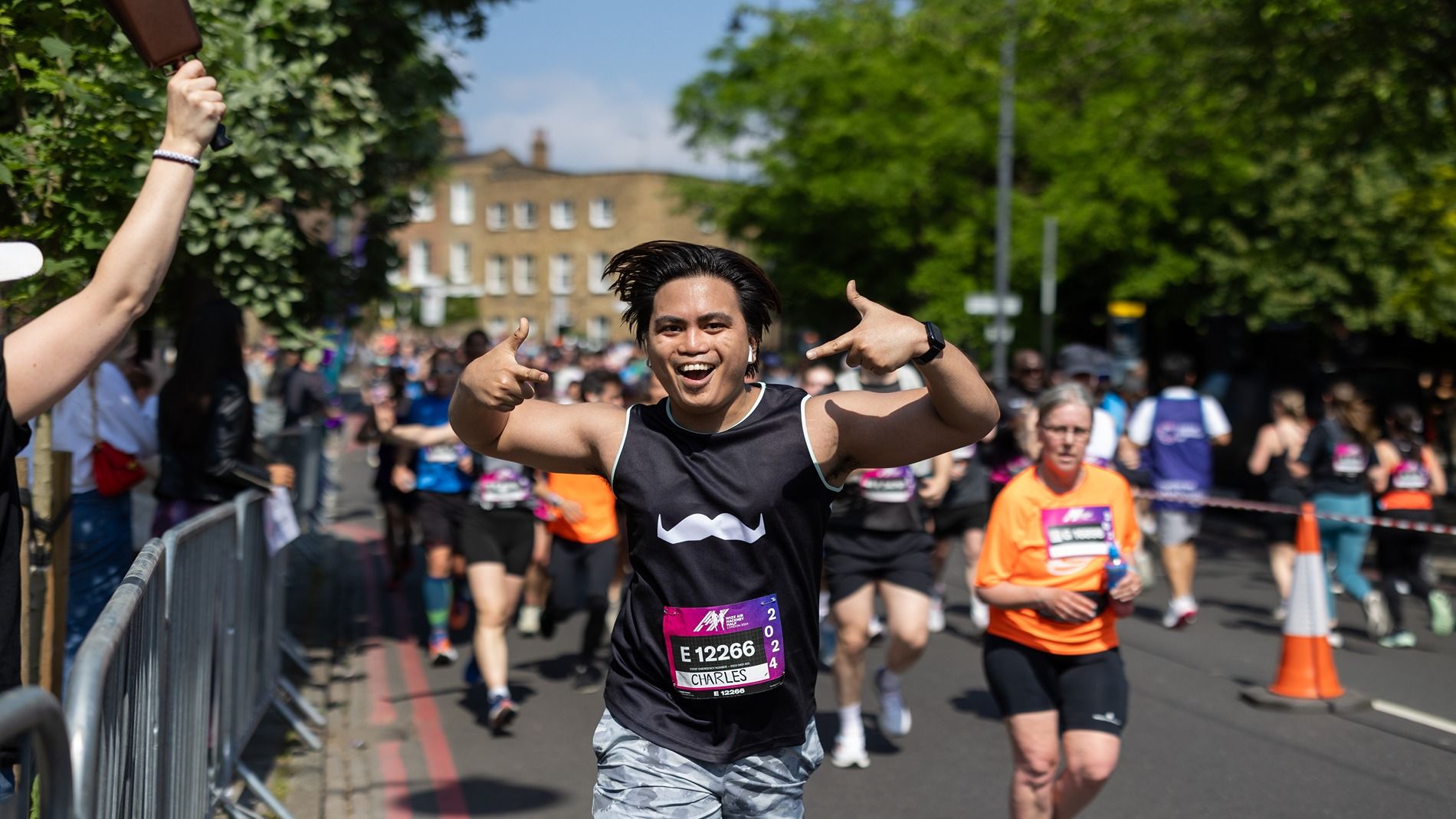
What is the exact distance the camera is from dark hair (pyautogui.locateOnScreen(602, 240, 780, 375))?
3.35 m

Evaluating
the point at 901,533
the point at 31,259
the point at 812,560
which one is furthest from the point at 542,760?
the point at 31,259

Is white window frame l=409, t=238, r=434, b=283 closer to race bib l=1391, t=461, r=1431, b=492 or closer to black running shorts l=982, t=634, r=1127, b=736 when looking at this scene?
race bib l=1391, t=461, r=1431, b=492

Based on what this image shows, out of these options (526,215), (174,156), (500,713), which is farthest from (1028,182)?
(526,215)

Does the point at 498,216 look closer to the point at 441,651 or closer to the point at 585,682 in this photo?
the point at 441,651

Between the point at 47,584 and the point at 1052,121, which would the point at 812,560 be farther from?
the point at 1052,121

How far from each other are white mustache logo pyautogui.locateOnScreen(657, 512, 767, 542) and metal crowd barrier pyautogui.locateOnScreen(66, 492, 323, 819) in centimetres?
120

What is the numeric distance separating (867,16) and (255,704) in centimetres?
2455

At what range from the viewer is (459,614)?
34.9ft

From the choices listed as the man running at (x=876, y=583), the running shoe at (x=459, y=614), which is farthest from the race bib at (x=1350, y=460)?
the running shoe at (x=459, y=614)

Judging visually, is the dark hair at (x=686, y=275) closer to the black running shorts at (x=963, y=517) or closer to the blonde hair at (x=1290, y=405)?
the black running shorts at (x=963, y=517)

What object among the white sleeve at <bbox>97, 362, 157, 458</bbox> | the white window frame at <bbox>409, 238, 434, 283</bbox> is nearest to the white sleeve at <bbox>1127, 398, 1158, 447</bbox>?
the white sleeve at <bbox>97, 362, 157, 458</bbox>

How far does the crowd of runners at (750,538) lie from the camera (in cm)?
321

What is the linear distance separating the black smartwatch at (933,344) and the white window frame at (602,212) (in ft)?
220

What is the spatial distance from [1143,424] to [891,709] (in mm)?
4440
